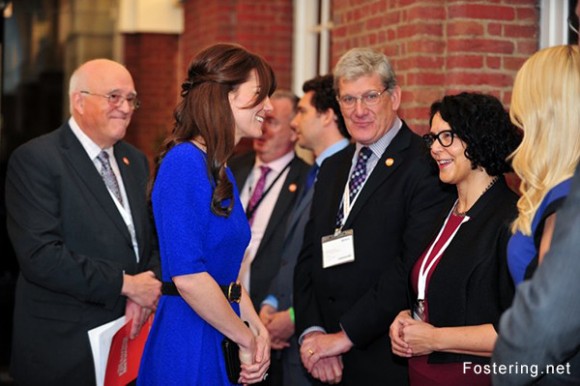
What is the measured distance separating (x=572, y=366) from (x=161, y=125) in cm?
789

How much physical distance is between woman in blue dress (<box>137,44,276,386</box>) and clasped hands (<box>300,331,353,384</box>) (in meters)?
0.66

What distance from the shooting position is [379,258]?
364 cm

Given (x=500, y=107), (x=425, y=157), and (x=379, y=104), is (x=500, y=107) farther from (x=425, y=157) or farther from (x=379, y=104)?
(x=379, y=104)

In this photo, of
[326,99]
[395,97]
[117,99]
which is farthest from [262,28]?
[395,97]

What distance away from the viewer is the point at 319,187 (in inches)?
162

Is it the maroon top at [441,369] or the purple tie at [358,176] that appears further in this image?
the purple tie at [358,176]

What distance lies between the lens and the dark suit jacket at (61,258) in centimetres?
380

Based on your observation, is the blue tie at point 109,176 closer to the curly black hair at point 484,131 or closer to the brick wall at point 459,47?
the brick wall at point 459,47

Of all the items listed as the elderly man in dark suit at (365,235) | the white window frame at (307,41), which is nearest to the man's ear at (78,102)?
the elderly man in dark suit at (365,235)

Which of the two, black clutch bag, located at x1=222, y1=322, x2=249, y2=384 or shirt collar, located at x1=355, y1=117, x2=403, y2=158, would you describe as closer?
black clutch bag, located at x1=222, y1=322, x2=249, y2=384

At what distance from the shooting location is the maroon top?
2.91 metres

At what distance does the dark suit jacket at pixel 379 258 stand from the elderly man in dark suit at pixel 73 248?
84cm

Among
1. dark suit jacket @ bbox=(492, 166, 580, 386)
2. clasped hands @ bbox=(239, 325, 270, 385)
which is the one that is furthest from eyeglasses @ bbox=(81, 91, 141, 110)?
dark suit jacket @ bbox=(492, 166, 580, 386)

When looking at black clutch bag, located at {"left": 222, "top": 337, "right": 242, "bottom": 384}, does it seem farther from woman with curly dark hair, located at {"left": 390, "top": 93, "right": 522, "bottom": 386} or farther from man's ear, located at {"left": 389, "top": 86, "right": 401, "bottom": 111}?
man's ear, located at {"left": 389, "top": 86, "right": 401, "bottom": 111}
